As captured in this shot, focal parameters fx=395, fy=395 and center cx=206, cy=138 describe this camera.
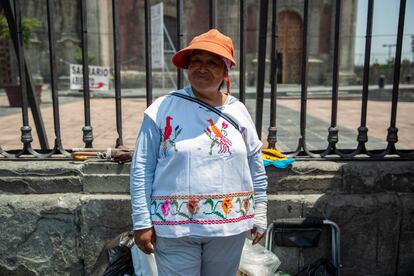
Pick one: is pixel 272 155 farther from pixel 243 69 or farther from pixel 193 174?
pixel 193 174

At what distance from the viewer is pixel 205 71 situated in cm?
192

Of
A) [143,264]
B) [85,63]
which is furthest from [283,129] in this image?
[143,264]

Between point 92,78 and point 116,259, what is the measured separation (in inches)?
447

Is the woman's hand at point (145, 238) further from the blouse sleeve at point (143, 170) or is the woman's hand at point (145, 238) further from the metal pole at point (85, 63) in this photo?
the metal pole at point (85, 63)

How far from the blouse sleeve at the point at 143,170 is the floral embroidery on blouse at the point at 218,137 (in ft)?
0.81

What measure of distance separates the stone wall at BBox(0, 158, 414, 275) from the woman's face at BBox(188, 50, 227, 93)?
1.16 m

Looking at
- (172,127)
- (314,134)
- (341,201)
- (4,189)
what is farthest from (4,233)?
(314,134)

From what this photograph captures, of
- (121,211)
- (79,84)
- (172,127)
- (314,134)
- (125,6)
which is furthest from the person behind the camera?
(125,6)

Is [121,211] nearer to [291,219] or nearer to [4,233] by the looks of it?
[4,233]

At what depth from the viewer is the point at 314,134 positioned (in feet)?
Answer: 22.5

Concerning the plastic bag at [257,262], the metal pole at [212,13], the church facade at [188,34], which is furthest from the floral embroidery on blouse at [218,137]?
the church facade at [188,34]

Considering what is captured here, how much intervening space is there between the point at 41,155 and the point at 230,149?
5.58ft

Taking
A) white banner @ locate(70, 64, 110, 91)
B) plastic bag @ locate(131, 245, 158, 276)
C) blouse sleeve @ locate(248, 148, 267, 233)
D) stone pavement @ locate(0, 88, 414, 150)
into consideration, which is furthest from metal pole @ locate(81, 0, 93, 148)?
white banner @ locate(70, 64, 110, 91)

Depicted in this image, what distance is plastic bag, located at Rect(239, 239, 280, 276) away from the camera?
2566 millimetres
